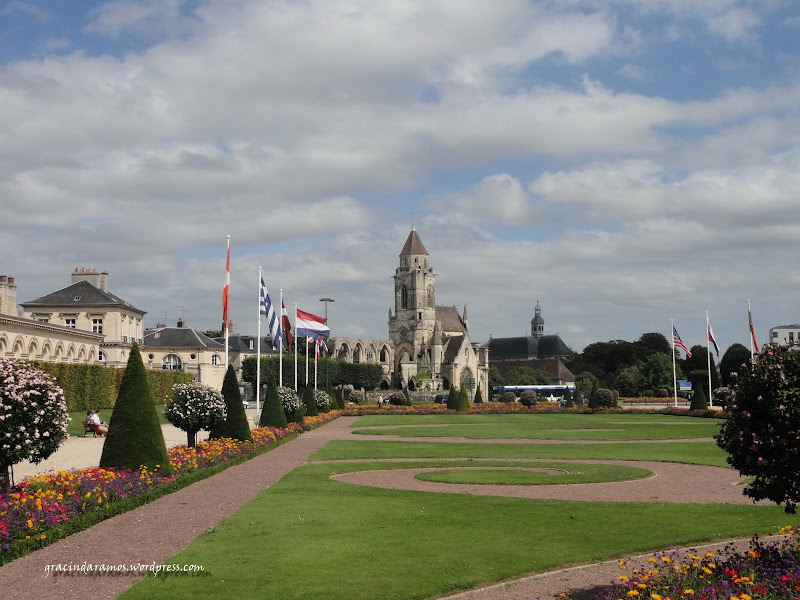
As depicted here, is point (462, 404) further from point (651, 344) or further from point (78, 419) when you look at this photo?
point (651, 344)

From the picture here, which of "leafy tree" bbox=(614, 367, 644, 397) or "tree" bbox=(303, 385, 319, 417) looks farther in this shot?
"leafy tree" bbox=(614, 367, 644, 397)

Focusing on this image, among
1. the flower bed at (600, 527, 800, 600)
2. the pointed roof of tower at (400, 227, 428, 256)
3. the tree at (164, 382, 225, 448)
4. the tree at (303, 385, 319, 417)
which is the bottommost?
the flower bed at (600, 527, 800, 600)

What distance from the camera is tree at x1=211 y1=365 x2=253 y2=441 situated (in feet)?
80.0

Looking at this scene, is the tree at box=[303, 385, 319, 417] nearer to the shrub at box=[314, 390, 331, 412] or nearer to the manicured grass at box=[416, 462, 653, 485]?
the shrub at box=[314, 390, 331, 412]

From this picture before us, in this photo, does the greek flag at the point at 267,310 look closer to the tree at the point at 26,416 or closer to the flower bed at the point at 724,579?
the tree at the point at 26,416

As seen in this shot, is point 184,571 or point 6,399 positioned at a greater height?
point 6,399

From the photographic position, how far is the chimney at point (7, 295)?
53.7 metres

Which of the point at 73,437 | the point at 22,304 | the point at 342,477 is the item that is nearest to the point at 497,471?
the point at 342,477

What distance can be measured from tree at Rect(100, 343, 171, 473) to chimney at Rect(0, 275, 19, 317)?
41480 mm

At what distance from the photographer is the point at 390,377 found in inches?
5027

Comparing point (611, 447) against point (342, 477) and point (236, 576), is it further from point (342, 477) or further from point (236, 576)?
point (236, 576)

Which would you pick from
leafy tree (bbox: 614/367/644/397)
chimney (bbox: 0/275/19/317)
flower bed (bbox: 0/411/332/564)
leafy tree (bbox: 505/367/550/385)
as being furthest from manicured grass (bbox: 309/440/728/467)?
leafy tree (bbox: 505/367/550/385)

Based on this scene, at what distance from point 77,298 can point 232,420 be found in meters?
47.2

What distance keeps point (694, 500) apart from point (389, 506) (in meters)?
5.40
